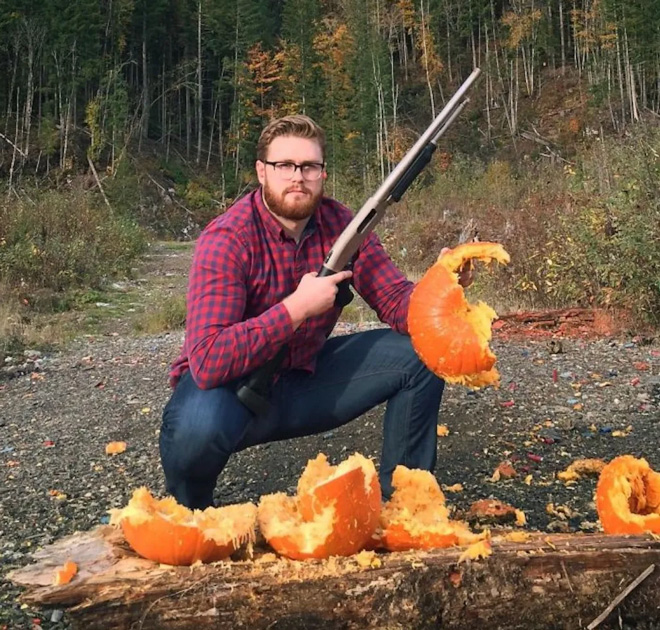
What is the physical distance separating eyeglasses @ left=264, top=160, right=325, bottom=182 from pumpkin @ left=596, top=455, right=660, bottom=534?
179cm

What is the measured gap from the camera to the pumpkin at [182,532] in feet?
7.50

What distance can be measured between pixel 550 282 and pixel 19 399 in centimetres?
653

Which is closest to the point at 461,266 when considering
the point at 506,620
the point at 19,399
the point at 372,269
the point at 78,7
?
the point at 372,269

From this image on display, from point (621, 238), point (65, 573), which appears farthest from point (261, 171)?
point (621, 238)

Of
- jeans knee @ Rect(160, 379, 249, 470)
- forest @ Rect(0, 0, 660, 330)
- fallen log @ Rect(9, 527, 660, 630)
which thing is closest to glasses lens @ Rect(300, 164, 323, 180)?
jeans knee @ Rect(160, 379, 249, 470)

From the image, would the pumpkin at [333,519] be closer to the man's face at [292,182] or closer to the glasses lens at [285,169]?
the man's face at [292,182]

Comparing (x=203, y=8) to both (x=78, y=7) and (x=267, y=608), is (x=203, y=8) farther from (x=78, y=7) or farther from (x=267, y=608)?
(x=267, y=608)

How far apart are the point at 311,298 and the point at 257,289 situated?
0.41 metres

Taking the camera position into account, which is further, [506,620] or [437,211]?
[437,211]

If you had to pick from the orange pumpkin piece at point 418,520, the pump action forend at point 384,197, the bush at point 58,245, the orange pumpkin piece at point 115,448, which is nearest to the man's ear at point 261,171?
the pump action forend at point 384,197

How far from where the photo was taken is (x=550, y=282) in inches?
364

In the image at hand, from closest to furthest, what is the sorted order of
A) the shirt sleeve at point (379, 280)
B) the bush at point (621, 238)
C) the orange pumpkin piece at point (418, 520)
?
1. the orange pumpkin piece at point (418, 520)
2. the shirt sleeve at point (379, 280)
3. the bush at point (621, 238)

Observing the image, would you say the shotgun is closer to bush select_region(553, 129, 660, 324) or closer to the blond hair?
the blond hair

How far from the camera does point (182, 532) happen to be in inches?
89.8
